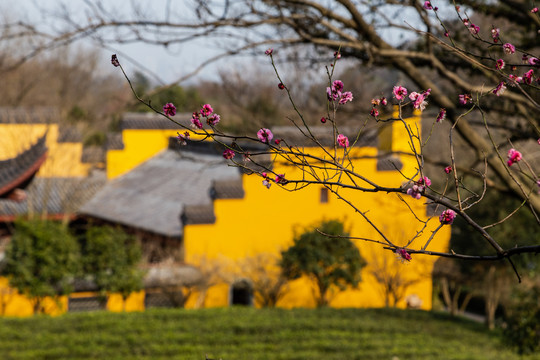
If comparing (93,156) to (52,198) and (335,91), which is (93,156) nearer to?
(52,198)

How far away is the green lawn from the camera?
→ 22.8 ft

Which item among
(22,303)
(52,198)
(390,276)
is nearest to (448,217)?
(390,276)

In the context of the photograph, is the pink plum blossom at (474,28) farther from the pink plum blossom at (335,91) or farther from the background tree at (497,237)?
the background tree at (497,237)

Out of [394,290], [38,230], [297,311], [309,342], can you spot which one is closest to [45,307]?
[38,230]

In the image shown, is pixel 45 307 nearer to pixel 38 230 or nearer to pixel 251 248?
pixel 38 230

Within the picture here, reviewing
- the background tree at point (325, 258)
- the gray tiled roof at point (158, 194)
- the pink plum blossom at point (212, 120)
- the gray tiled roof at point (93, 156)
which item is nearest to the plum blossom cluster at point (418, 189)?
the pink plum blossom at point (212, 120)

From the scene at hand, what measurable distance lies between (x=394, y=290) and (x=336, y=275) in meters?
1.32

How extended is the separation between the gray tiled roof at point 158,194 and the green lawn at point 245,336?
347cm

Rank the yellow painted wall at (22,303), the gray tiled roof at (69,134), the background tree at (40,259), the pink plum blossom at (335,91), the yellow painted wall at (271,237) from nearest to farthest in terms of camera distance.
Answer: the pink plum blossom at (335,91), the background tree at (40,259), the yellow painted wall at (22,303), the yellow painted wall at (271,237), the gray tiled roof at (69,134)

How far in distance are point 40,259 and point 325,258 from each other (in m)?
4.43

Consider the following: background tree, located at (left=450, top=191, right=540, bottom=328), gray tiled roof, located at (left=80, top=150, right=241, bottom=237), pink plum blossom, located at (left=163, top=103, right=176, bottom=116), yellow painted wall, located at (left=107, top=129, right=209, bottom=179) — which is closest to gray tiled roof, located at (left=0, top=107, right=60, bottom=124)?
yellow painted wall, located at (left=107, top=129, right=209, bottom=179)

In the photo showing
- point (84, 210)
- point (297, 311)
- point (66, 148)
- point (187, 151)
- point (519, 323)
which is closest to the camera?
point (519, 323)

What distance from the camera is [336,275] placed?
9.99 m

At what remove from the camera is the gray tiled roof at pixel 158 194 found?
1293 cm
